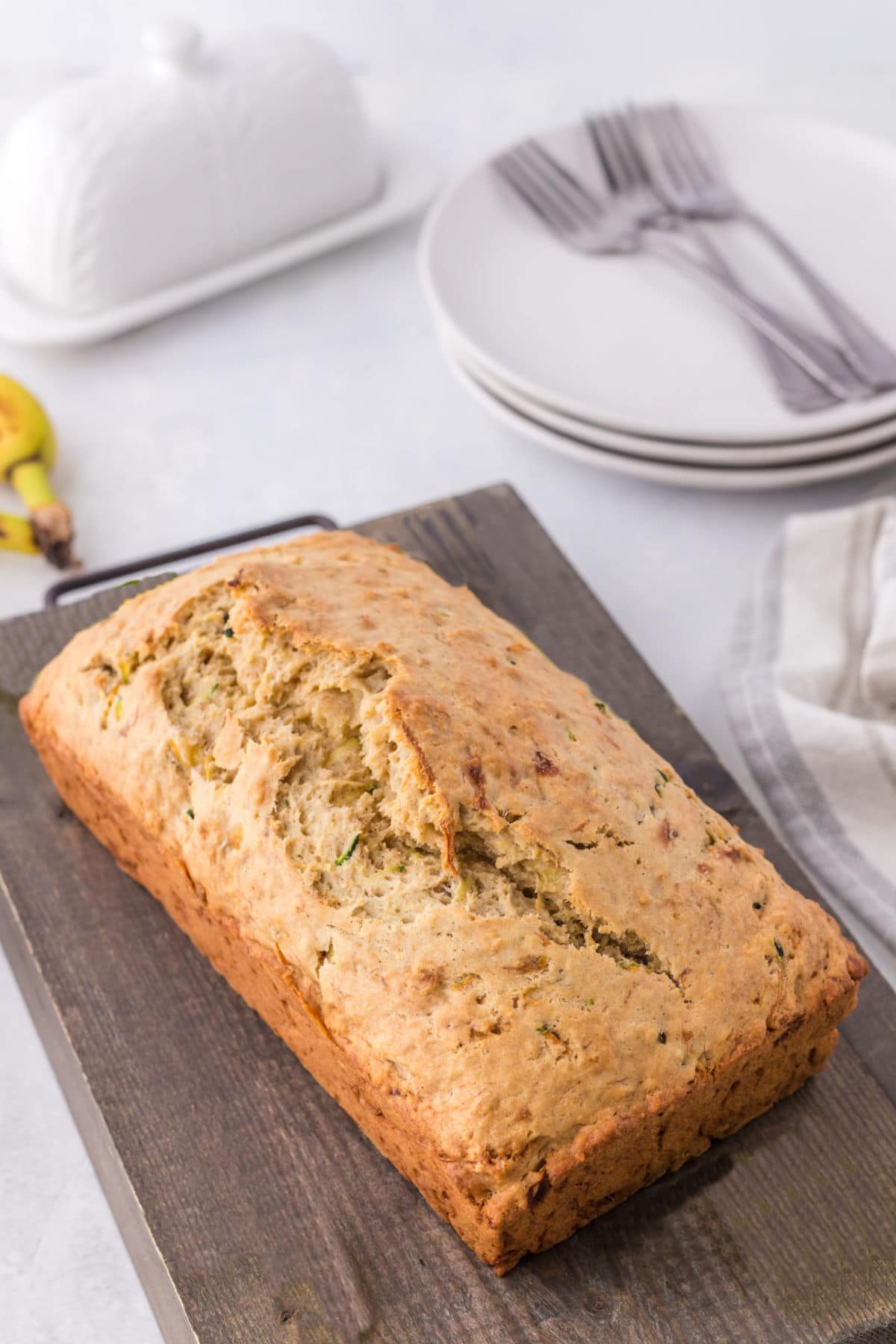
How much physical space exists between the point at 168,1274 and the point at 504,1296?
40cm

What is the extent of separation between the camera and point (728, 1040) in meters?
1.65

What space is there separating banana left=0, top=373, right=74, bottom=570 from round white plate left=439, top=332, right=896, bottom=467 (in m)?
0.99

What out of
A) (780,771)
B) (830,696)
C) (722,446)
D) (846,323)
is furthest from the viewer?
(846,323)

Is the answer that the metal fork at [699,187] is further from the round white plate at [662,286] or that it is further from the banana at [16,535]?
the banana at [16,535]

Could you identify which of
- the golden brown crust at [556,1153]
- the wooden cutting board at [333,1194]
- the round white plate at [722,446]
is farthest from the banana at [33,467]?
the round white plate at [722,446]

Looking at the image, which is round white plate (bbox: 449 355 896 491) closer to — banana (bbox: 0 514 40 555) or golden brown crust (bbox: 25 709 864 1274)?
banana (bbox: 0 514 40 555)

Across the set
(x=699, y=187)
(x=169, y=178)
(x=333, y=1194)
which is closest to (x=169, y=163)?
(x=169, y=178)

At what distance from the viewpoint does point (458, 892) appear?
5.47ft

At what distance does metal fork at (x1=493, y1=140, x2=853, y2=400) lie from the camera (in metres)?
3.12

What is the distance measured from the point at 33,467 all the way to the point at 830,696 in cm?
165

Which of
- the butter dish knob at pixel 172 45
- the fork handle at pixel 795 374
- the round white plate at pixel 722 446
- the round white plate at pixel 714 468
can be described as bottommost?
the round white plate at pixel 714 468

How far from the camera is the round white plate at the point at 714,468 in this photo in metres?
2.64

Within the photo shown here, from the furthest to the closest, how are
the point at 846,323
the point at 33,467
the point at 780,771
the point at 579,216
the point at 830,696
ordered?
1. the point at 579,216
2. the point at 846,323
3. the point at 33,467
4. the point at 830,696
5. the point at 780,771

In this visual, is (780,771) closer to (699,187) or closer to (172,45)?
(699,187)
